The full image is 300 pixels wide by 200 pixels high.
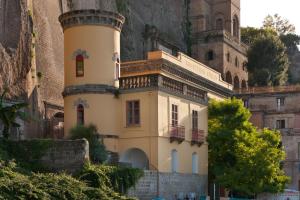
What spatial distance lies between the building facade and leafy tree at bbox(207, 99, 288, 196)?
19578 mm

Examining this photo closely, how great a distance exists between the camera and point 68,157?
33.9 metres

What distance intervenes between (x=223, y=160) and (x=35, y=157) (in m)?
17.3

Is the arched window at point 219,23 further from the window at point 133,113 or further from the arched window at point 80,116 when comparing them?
the arched window at point 80,116

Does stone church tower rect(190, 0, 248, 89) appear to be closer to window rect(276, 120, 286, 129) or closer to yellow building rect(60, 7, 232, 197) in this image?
window rect(276, 120, 286, 129)

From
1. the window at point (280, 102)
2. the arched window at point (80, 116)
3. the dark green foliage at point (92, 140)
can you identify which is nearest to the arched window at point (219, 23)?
the window at point (280, 102)

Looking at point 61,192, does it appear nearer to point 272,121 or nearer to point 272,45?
point 272,121

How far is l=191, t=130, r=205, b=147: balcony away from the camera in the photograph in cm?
4475

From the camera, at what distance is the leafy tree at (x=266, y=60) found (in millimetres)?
82188

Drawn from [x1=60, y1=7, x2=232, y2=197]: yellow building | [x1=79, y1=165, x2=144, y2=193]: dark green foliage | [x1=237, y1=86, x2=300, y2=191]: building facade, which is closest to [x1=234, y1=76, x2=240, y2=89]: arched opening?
[x1=237, y1=86, x2=300, y2=191]: building facade

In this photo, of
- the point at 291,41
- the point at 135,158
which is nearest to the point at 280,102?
the point at 135,158

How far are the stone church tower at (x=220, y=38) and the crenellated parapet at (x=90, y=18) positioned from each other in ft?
118

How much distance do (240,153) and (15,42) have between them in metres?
16.0

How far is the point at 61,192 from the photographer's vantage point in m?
29.2

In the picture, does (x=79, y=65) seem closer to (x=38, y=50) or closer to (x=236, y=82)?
(x=38, y=50)
